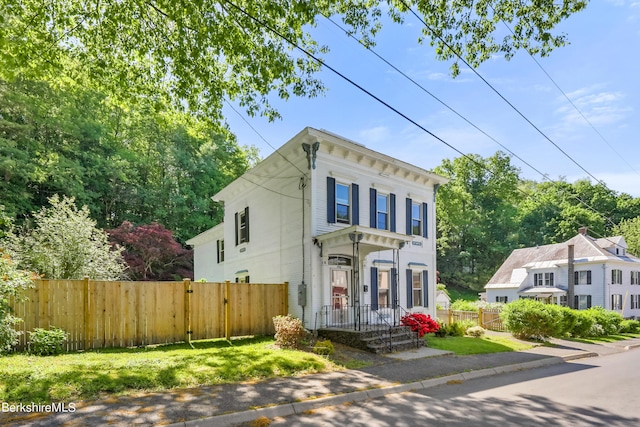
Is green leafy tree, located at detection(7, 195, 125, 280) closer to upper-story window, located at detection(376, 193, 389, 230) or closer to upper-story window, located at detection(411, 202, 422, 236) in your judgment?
upper-story window, located at detection(376, 193, 389, 230)

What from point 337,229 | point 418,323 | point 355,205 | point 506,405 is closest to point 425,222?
point 355,205

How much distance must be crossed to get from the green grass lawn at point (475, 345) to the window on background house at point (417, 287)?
188cm

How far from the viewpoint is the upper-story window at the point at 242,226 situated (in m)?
17.6

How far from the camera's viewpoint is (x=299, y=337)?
36.7 ft

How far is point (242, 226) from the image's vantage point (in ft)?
60.2

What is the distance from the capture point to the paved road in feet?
18.9

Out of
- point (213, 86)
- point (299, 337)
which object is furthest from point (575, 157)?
point (213, 86)

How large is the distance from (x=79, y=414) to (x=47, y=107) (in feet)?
84.5

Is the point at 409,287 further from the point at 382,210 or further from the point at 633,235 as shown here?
the point at 633,235

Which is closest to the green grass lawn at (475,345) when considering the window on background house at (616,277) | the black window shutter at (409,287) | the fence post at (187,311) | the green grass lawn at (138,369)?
the black window shutter at (409,287)

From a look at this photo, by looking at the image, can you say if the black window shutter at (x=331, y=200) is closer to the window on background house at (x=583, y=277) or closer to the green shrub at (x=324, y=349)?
the green shrub at (x=324, y=349)

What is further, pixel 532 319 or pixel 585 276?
pixel 585 276

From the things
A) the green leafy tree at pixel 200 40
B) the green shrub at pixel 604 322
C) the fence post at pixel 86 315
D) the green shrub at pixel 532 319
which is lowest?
A: the green shrub at pixel 604 322

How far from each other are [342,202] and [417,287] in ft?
19.1
